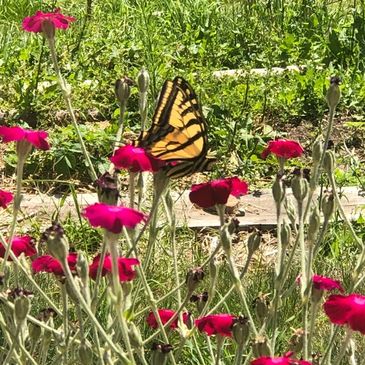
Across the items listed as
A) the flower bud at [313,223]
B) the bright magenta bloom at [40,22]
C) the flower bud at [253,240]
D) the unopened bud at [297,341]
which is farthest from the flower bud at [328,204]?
the bright magenta bloom at [40,22]

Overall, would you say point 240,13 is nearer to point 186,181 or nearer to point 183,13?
point 183,13

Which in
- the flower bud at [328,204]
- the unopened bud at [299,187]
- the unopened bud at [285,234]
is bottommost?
the unopened bud at [285,234]

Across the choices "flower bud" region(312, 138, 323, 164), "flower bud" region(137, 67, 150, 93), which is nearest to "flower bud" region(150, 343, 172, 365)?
"flower bud" region(312, 138, 323, 164)

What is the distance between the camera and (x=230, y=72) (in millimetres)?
5418

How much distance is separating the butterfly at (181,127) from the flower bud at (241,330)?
18.4 inches

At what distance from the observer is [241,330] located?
1777 mm

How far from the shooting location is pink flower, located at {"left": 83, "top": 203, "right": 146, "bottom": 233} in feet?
4.74

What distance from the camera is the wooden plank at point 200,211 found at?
385 centimetres

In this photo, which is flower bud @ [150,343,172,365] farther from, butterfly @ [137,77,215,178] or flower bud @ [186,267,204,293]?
butterfly @ [137,77,215,178]

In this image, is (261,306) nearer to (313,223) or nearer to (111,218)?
(313,223)

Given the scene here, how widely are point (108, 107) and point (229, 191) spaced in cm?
311

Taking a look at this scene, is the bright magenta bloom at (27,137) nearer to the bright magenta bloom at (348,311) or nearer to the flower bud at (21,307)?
the flower bud at (21,307)

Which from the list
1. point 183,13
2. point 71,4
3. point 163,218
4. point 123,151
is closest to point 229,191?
point 123,151

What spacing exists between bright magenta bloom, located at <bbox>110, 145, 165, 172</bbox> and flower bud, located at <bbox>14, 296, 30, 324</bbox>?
1.09ft
